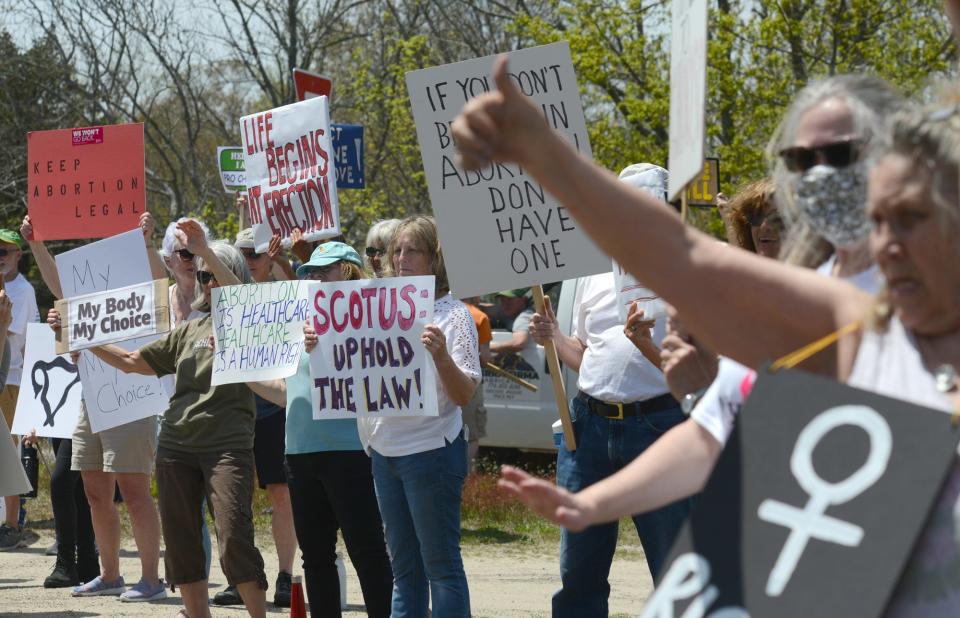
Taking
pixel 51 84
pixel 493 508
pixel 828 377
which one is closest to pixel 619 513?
pixel 828 377

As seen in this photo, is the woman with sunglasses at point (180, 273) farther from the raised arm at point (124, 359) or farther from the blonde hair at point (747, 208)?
the blonde hair at point (747, 208)

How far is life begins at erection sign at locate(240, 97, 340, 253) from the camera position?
6.96 meters

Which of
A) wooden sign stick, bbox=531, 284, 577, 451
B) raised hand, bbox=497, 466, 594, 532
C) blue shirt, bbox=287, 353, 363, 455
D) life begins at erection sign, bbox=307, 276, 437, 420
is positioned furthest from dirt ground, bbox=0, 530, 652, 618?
raised hand, bbox=497, 466, 594, 532

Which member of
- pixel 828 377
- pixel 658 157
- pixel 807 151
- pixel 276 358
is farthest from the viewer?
pixel 658 157

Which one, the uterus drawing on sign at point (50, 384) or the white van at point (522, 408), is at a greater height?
the uterus drawing on sign at point (50, 384)

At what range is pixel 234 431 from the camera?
6.35 meters

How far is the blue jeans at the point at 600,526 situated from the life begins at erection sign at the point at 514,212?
617 millimetres

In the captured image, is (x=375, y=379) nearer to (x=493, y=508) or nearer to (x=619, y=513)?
(x=619, y=513)

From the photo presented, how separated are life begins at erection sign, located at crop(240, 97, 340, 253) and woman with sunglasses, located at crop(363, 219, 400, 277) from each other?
1.01 feet

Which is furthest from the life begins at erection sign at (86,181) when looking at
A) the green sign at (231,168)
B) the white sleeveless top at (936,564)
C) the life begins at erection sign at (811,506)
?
the white sleeveless top at (936,564)

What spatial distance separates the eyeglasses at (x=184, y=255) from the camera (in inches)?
274

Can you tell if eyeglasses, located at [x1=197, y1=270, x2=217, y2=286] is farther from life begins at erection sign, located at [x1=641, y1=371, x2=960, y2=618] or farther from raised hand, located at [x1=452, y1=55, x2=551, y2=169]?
life begins at erection sign, located at [x1=641, y1=371, x2=960, y2=618]

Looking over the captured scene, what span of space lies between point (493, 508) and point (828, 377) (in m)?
8.59

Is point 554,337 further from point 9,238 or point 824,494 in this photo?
point 9,238
